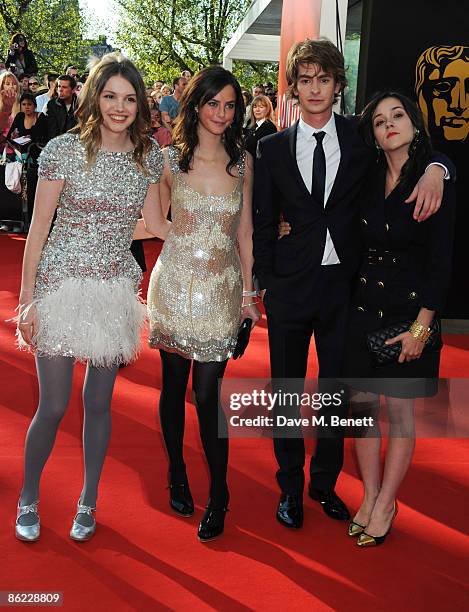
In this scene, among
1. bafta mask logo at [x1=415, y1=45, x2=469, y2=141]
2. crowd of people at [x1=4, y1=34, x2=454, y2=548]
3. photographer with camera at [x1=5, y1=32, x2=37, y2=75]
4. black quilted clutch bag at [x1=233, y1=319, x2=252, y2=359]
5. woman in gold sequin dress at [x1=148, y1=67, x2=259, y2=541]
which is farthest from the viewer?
photographer with camera at [x1=5, y1=32, x2=37, y2=75]

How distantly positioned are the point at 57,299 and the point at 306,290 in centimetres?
101

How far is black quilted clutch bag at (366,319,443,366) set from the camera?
3.12 m

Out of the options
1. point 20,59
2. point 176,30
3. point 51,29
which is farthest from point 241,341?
point 51,29

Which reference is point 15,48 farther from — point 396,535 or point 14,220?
point 396,535

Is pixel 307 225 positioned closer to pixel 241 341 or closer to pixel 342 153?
pixel 342 153

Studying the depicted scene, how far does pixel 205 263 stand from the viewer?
10.7 feet

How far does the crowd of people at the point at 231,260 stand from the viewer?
3.03 metres

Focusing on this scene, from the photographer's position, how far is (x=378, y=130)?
311 centimetres

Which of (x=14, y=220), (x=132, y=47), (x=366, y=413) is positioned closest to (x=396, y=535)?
(x=366, y=413)

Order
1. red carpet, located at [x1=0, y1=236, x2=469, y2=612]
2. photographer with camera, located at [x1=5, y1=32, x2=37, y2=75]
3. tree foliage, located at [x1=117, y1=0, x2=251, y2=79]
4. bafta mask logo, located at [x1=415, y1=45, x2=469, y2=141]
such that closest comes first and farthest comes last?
1. red carpet, located at [x1=0, y1=236, x2=469, y2=612]
2. bafta mask logo, located at [x1=415, y1=45, x2=469, y2=141]
3. photographer with camera, located at [x1=5, y1=32, x2=37, y2=75]
4. tree foliage, located at [x1=117, y1=0, x2=251, y2=79]

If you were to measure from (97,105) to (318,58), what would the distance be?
0.92m

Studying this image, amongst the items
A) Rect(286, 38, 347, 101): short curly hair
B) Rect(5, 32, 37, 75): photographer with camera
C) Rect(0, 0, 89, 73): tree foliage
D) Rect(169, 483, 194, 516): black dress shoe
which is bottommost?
Rect(169, 483, 194, 516): black dress shoe

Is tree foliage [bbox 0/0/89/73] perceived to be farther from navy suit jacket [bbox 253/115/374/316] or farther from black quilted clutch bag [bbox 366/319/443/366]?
black quilted clutch bag [bbox 366/319/443/366]

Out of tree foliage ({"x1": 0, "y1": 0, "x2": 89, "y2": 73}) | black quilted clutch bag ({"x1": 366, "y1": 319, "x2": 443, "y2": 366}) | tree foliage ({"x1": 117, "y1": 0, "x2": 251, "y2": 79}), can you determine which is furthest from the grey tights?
tree foliage ({"x1": 117, "y1": 0, "x2": 251, "y2": 79})
